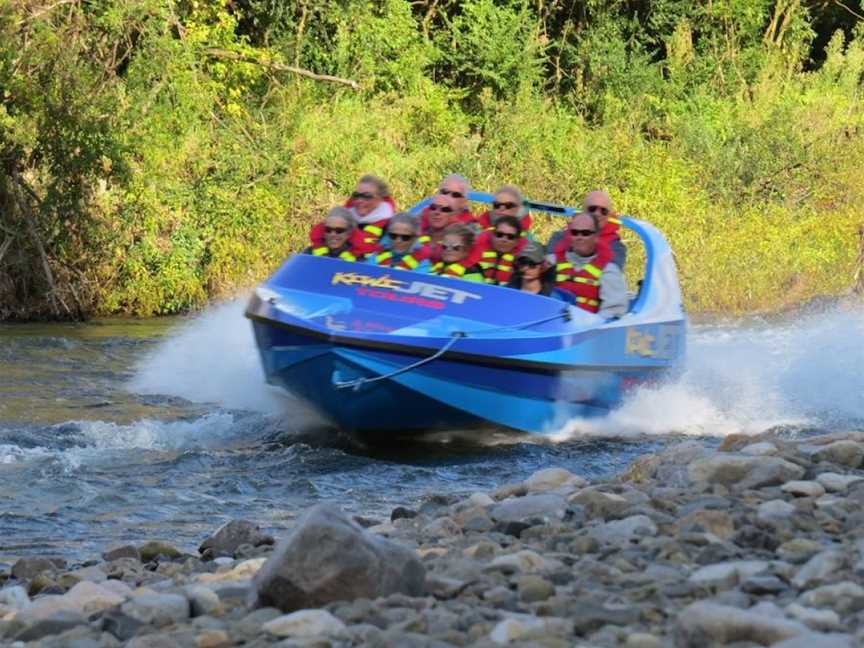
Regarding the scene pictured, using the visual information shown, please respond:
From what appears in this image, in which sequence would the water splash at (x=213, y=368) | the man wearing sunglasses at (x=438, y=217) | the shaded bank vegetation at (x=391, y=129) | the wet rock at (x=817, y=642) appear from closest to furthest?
the wet rock at (x=817, y=642), the man wearing sunglasses at (x=438, y=217), the water splash at (x=213, y=368), the shaded bank vegetation at (x=391, y=129)

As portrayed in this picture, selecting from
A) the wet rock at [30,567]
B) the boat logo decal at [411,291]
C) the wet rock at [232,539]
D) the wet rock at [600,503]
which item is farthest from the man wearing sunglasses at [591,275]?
the wet rock at [30,567]

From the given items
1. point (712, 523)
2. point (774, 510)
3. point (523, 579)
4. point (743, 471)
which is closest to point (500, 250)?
point (743, 471)

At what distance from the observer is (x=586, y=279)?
11.2 meters

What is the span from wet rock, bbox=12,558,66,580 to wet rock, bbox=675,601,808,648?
3.42 m

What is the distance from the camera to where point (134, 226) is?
18.8m

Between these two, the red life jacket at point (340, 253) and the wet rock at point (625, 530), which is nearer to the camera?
the wet rock at point (625, 530)

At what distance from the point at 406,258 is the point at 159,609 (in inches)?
232

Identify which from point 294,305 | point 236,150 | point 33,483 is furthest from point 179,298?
point 33,483

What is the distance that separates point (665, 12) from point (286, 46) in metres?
7.08

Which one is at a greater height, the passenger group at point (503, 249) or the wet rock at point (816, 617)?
the wet rock at point (816, 617)

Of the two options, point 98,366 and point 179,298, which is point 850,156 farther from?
point 98,366

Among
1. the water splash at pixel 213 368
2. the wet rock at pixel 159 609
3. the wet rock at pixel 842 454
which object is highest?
the wet rock at pixel 842 454

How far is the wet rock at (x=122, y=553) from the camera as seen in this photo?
7238 mm

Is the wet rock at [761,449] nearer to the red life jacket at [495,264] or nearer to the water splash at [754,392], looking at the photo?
the water splash at [754,392]
